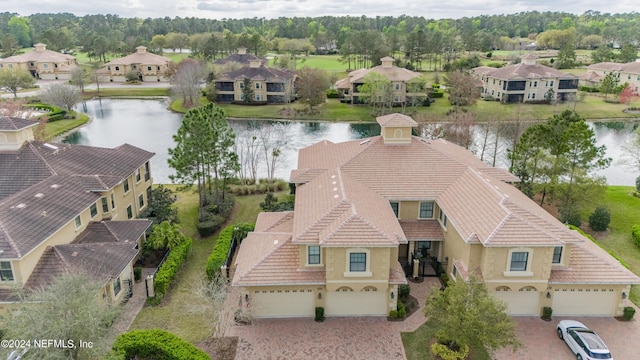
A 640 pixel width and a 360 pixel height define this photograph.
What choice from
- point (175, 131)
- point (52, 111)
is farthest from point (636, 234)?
point (52, 111)

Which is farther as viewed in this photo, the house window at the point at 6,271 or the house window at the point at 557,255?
the house window at the point at 557,255

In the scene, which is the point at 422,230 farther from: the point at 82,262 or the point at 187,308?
the point at 82,262

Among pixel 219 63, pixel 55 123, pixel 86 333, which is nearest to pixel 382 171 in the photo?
pixel 86 333

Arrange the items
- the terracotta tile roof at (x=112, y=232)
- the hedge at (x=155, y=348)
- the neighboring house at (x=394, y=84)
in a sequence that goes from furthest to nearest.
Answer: the neighboring house at (x=394, y=84)
the terracotta tile roof at (x=112, y=232)
the hedge at (x=155, y=348)

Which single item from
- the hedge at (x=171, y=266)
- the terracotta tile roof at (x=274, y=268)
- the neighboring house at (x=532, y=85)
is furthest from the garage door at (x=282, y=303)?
the neighboring house at (x=532, y=85)

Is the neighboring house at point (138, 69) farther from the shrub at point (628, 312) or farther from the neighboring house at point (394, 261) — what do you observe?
the shrub at point (628, 312)

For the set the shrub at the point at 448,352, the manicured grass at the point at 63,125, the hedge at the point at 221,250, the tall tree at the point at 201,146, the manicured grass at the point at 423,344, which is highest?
the tall tree at the point at 201,146
